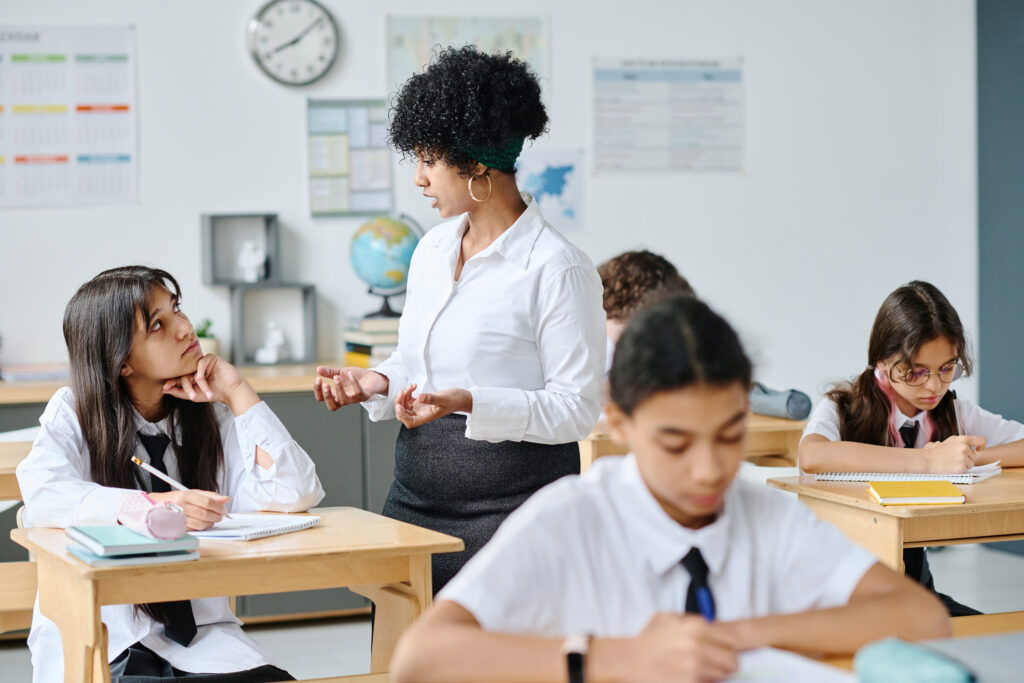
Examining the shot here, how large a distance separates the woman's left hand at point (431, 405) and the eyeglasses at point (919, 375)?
117 centimetres

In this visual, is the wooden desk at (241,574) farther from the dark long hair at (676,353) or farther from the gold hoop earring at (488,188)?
the dark long hair at (676,353)

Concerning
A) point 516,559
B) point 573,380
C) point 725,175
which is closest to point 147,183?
point 725,175

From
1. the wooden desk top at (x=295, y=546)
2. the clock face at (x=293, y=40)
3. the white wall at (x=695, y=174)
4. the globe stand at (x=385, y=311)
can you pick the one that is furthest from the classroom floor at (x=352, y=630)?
the clock face at (x=293, y=40)

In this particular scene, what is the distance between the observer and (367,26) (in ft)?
14.5

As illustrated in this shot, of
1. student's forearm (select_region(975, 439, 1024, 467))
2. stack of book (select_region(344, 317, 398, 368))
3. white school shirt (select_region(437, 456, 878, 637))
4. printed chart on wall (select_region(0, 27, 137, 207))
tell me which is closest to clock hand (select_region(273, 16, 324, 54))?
printed chart on wall (select_region(0, 27, 137, 207))

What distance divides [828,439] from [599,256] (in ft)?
6.91

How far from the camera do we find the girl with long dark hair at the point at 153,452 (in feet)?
6.63

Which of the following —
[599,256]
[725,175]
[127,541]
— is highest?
[725,175]

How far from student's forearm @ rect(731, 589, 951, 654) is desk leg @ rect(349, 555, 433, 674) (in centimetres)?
85

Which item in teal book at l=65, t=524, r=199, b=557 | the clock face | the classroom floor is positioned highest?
the clock face

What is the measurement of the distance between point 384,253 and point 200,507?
2.29 meters

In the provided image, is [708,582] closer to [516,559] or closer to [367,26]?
[516,559]

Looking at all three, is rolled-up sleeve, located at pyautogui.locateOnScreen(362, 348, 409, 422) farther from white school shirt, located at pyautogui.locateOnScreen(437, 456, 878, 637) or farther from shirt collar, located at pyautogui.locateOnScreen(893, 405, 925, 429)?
shirt collar, located at pyautogui.locateOnScreen(893, 405, 925, 429)

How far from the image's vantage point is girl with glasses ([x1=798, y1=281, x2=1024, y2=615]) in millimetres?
2580
